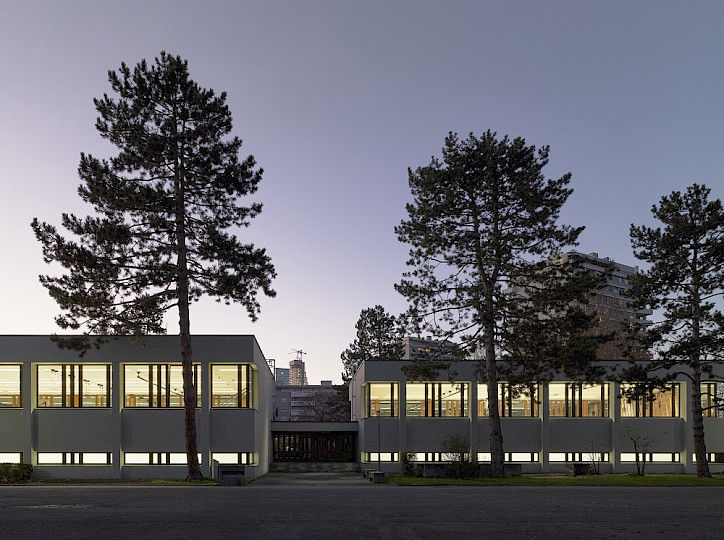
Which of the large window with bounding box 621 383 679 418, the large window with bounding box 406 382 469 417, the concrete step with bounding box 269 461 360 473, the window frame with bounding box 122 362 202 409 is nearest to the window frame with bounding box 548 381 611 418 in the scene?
the large window with bounding box 621 383 679 418

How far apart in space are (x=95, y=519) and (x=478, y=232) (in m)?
22.9

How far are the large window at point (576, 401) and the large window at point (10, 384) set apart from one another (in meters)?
29.2

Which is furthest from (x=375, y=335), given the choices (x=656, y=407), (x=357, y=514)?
(x=357, y=514)

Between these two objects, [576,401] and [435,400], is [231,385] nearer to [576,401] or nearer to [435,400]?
[435,400]

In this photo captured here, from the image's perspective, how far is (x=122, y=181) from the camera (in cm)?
3212

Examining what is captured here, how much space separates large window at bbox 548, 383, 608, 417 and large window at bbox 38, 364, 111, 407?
25.0 metres

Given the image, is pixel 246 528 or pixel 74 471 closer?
pixel 246 528

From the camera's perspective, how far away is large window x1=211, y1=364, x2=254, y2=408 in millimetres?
38009

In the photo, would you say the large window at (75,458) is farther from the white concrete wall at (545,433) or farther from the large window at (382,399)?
the large window at (382,399)

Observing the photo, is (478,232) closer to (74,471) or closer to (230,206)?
(230,206)

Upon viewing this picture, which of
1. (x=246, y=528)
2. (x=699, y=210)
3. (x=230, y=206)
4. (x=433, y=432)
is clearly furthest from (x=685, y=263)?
(x=246, y=528)

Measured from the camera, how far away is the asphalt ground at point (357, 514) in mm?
14594

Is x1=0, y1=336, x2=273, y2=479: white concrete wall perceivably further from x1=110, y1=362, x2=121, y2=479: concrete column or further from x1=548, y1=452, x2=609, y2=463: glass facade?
x1=548, y1=452, x2=609, y2=463: glass facade

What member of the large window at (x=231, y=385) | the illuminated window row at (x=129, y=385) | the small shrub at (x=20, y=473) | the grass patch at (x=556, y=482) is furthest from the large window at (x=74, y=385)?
the grass patch at (x=556, y=482)
